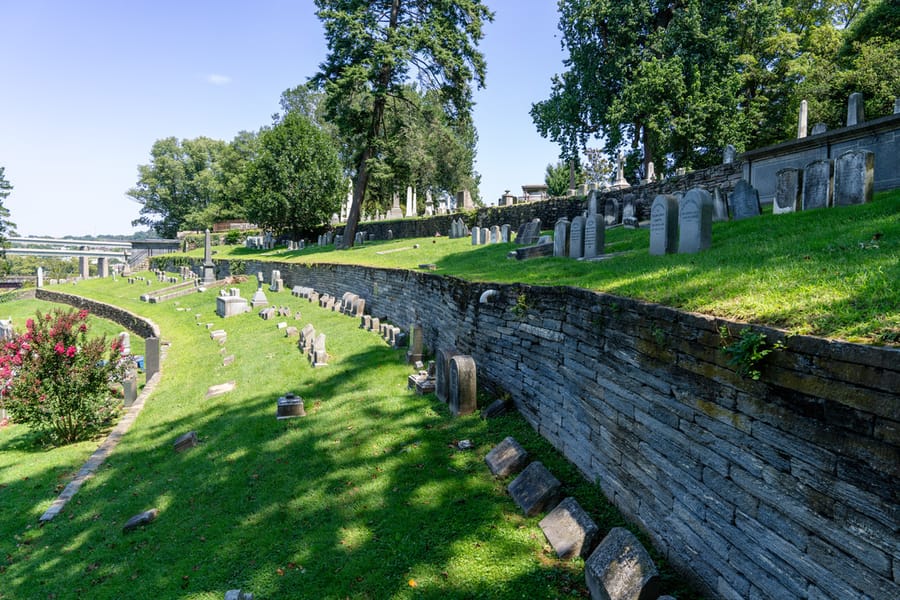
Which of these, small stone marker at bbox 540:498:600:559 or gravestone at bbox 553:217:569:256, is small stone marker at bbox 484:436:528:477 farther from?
gravestone at bbox 553:217:569:256

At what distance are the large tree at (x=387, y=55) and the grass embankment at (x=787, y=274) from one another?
63.5 feet

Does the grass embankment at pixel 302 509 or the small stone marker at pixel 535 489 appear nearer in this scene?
the grass embankment at pixel 302 509

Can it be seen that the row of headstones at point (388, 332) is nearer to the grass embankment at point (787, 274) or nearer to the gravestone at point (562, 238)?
the grass embankment at point (787, 274)

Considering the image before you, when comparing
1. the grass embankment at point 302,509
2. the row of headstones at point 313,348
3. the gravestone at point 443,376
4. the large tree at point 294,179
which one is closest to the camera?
the grass embankment at point 302,509

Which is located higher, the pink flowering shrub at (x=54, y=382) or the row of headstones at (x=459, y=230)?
the row of headstones at (x=459, y=230)

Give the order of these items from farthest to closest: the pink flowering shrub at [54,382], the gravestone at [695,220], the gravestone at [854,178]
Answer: the pink flowering shrub at [54,382], the gravestone at [854,178], the gravestone at [695,220]

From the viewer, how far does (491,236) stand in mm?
19234

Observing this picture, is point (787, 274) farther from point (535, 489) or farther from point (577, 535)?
point (535, 489)

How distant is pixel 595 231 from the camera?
9.23 m

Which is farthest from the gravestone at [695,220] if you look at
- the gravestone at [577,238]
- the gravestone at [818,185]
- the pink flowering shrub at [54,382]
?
the pink flowering shrub at [54,382]

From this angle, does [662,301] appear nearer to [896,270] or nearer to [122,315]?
[896,270]

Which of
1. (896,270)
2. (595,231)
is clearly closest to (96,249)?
(595,231)

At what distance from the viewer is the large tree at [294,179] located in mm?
33656

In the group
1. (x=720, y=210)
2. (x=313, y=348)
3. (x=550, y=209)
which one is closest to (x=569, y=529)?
(x=313, y=348)
